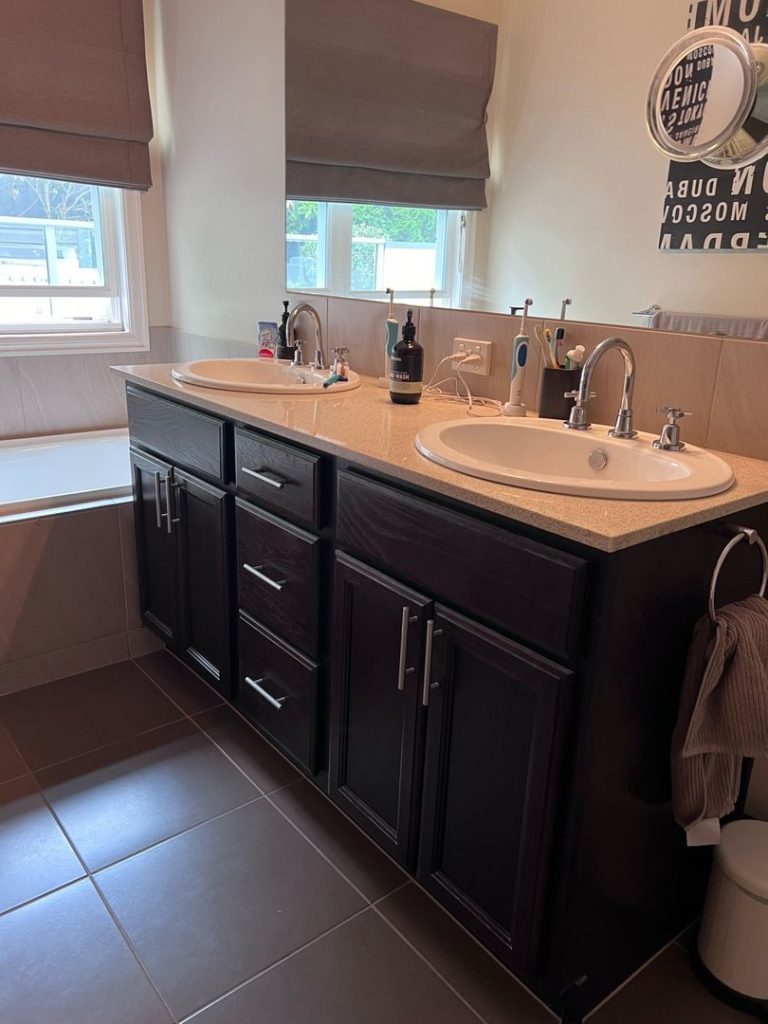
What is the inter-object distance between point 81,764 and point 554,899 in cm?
126

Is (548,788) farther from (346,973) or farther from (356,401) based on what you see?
(356,401)

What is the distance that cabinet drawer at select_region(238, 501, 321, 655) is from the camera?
63.4 inches

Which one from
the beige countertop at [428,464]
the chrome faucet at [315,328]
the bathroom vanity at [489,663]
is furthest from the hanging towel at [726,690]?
the chrome faucet at [315,328]

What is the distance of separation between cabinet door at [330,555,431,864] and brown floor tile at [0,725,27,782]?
2.74 feet

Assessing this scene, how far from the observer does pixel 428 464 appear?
1283 millimetres

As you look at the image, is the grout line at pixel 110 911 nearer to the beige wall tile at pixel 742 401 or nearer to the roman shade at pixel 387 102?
the beige wall tile at pixel 742 401

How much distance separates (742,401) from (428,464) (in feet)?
1.91

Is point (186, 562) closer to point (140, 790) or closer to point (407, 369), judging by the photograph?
point (140, 790)

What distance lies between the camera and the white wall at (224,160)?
2.38m

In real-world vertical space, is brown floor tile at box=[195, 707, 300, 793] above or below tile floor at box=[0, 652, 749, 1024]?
above

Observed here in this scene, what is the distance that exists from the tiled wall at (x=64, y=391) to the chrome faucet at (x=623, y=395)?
226 cm

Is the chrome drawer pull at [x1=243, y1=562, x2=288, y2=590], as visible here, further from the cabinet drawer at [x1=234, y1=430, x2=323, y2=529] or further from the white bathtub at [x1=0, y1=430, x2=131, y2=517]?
the white bathtub at [x1=0, y1=430, x2=131, y2=517]

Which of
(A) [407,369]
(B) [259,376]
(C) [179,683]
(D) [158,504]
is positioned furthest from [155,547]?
(A) [407,369]

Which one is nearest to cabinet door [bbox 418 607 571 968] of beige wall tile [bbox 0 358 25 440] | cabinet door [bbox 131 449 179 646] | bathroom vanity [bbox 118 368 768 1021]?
bathroom vanity [bbox 118 368 768 1021]
